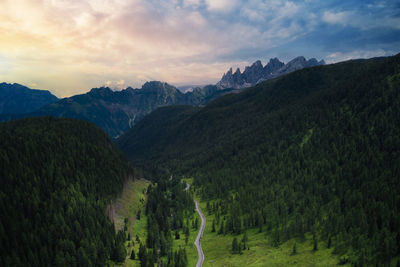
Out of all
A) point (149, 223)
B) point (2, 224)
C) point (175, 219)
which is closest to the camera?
point (2, 224)

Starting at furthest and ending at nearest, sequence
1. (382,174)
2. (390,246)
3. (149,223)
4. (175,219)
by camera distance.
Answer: (175,219)
(149,223)
(382,174)
(390,246)

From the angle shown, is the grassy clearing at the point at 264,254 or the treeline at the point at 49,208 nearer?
the grassy clearing at the point at 264,254

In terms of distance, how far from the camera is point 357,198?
15338 centimetres

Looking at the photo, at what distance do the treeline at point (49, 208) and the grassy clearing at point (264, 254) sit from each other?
55.5 meters

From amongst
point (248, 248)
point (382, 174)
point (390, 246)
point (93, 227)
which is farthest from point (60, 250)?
point (382, 174)

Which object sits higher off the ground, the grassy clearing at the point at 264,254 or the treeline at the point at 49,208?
the treeline at the point at 49,208

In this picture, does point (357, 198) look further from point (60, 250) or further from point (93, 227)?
point (60, 250)

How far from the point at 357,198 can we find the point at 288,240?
51.0m

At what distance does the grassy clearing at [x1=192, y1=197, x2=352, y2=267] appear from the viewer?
12325 centimetres

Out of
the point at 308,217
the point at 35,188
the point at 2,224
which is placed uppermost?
the point at 35,188

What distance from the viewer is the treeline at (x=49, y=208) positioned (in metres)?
125

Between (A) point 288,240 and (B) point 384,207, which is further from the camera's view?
(A) point 288,240

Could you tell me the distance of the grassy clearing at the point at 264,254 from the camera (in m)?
123

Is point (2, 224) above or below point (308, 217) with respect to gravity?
above
